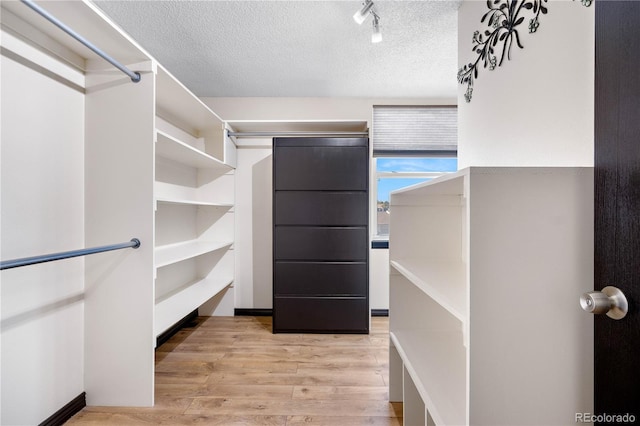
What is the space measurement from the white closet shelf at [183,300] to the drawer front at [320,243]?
0.69m

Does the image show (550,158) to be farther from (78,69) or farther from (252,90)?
(252,90)

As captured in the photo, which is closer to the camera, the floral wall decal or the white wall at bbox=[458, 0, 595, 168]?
the white wall at bbox=[458, 0, 595, 168]

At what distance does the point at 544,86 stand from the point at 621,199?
0.71 metres

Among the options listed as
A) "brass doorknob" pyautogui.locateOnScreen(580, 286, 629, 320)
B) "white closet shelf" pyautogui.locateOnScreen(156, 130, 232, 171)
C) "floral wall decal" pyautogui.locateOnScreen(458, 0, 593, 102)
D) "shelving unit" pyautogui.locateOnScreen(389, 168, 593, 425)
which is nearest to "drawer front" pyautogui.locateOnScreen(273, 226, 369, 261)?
"white closet shelf" pyautogui.locateOnScreen(156, 130, 232, 171)

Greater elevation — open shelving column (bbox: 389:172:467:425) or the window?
the window

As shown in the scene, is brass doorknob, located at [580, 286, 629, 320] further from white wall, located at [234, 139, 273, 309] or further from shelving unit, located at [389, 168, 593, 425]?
white wall, located at [234, 139, 273, 309]

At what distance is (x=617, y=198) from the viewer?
66 cm

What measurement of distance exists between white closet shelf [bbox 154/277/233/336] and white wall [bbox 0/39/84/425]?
43 cm

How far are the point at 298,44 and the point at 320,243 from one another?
1.60 meters

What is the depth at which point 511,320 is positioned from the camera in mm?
750

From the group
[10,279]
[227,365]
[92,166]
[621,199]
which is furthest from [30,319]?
[621,199]

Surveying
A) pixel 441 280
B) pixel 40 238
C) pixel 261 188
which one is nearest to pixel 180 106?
pixel 261 188

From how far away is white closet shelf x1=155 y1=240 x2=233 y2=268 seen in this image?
6.65ft

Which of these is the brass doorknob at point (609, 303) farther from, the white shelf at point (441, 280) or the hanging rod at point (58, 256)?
the hanging rod at point (58, 256)
